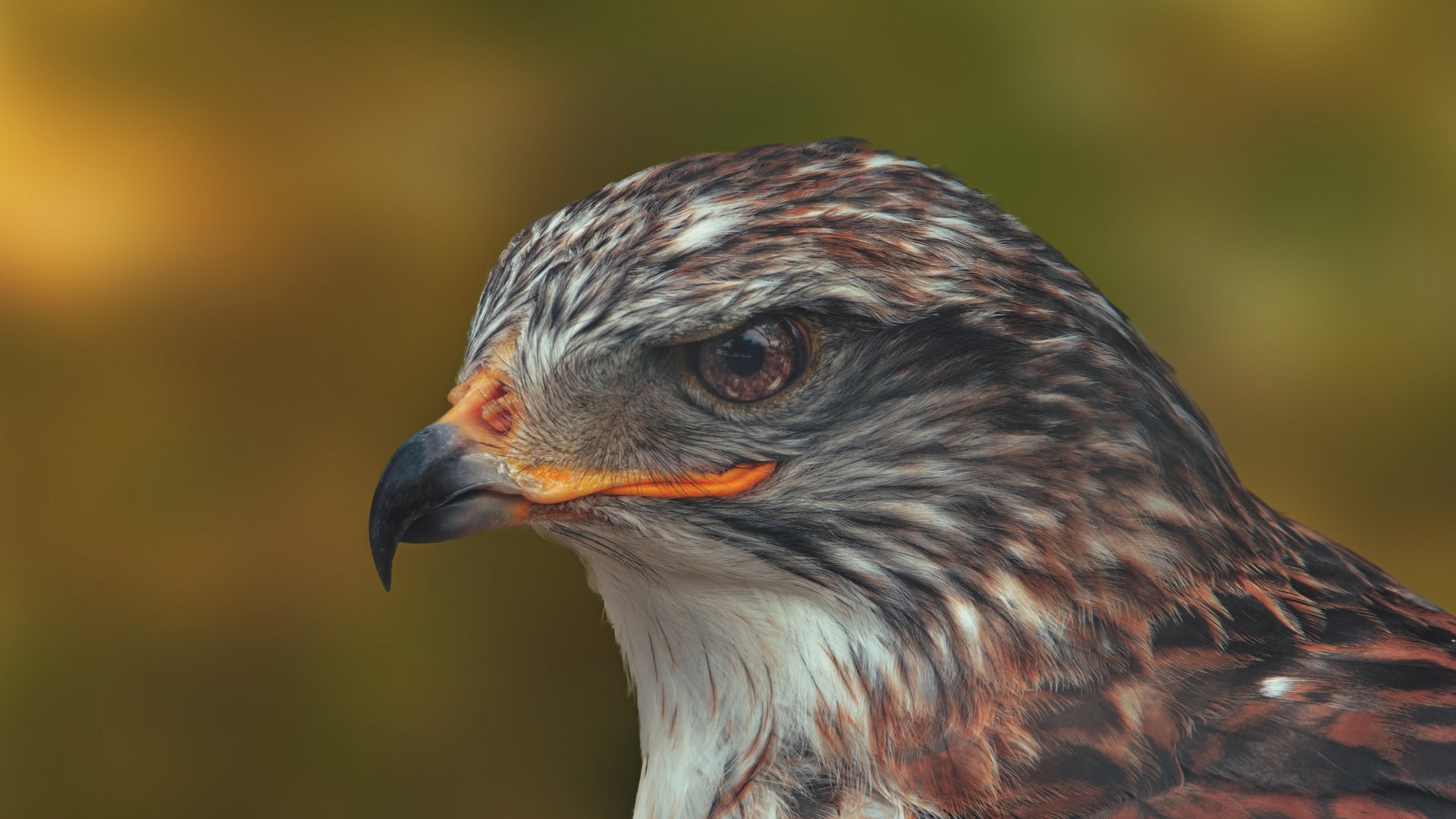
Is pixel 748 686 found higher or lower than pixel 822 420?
lower

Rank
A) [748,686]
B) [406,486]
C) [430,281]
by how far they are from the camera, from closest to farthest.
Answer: [406,486]
[748,686]
[430,281]

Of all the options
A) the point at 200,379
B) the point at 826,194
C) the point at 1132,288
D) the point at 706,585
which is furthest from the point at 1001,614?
the point at 200,379

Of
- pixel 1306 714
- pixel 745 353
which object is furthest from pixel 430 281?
pixel 1306 714

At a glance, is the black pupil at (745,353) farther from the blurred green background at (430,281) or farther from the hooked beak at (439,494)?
the blurred green background at (430,281)

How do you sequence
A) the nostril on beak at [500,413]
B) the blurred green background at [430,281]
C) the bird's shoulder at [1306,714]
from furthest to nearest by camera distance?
1. the blurred green background at [430,281]
2. the nostril on beak at [500,413]
3. the bird's shoulder at [1306,714]

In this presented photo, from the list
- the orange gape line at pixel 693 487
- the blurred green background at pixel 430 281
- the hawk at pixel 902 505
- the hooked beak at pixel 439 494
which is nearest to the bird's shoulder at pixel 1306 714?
the hawk at pixel 902 505

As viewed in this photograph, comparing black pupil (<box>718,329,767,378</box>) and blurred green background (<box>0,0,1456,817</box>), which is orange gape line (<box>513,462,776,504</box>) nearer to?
black pupil (<box>718,329,767,378</box>)

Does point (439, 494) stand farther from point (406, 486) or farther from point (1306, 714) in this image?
point (1306, 714)
